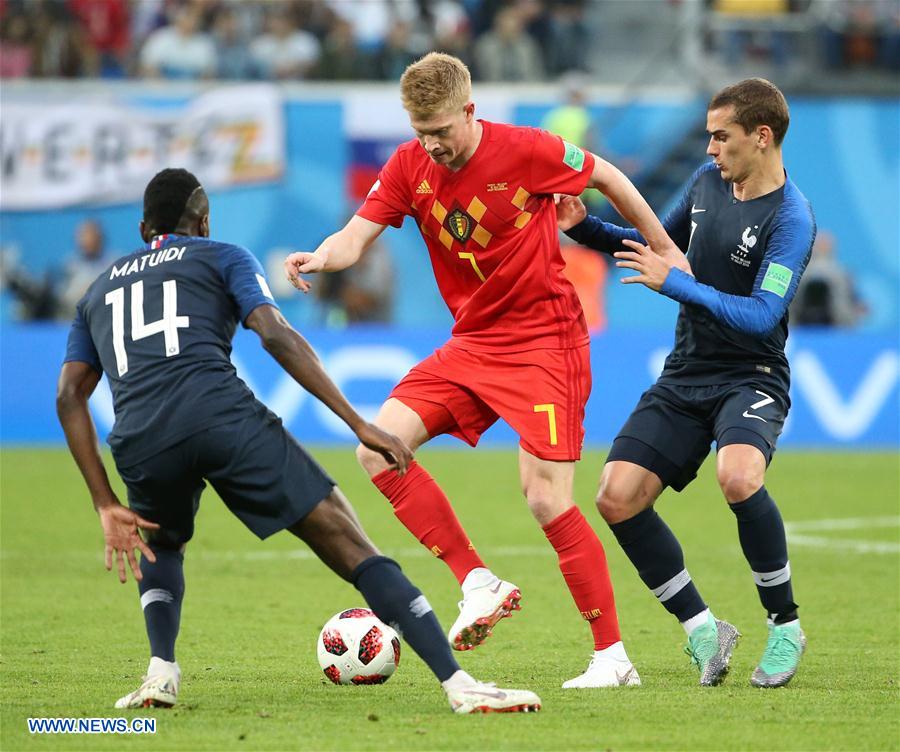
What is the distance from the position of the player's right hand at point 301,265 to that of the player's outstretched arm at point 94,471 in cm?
96

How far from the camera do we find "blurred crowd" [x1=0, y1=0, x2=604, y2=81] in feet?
66.7

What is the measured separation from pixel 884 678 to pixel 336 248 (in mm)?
2961

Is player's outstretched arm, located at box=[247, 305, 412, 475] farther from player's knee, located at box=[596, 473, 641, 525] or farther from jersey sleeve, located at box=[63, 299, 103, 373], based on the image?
player's knee, located at box=[596, 473, 641, 525]

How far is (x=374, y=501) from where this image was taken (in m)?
12.9

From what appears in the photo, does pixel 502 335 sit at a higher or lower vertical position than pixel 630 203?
lower

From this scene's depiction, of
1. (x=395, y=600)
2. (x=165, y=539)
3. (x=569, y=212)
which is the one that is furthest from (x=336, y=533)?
(x=569, y=212)

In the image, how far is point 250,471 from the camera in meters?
5.36

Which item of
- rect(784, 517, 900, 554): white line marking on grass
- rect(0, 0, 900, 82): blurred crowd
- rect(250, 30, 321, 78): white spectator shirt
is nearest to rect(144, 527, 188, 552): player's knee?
rect(784, 517, 900, 554): white line marking on grass

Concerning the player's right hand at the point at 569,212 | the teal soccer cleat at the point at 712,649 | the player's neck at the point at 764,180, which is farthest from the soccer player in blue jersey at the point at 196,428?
the player's neck at the point at 764,180

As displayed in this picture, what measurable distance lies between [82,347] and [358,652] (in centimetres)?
172

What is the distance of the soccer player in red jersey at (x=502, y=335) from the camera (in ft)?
20.5

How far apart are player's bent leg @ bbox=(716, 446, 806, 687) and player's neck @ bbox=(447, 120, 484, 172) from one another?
159 centimetres

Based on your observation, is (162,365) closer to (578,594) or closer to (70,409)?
(70,409)

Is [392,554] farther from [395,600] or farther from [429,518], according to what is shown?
[395,600]
